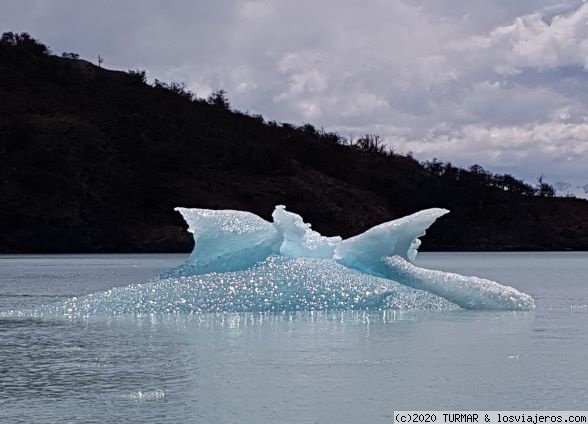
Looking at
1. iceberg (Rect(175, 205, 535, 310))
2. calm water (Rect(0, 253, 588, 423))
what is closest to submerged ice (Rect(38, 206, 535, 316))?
iceberg (Rect(175, 205, 535, 310))

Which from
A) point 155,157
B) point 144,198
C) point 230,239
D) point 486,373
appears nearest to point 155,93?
point 155,157

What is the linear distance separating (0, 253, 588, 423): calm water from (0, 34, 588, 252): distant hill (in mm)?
60455

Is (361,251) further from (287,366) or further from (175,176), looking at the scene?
(175,176)

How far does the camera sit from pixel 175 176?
87875 mm

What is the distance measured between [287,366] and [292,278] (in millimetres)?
6506

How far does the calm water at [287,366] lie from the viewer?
34.7ft

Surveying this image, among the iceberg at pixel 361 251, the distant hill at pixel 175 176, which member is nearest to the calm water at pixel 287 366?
the iceberg at pixel 361 251

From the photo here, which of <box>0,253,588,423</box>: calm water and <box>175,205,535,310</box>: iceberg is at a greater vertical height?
<box>175,205,535,310</box>: iceberg

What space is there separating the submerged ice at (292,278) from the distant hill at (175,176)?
56.3 metres

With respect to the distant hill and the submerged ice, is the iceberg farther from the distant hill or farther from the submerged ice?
the distant hill

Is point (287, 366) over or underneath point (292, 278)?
underneath

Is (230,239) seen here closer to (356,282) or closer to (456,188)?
(356,282)

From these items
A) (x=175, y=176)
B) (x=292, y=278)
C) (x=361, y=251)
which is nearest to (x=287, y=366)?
(x=292, y=278)

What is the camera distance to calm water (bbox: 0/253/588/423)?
1058 cm
